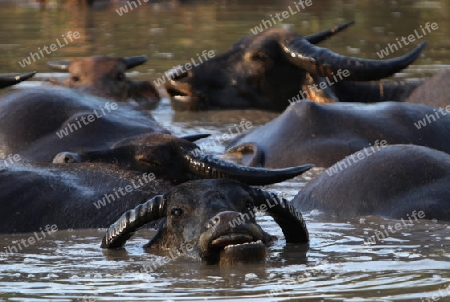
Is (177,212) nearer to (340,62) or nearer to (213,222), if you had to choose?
(213,222)

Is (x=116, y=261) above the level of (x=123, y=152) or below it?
below

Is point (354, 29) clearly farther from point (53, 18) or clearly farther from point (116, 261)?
point (116, 261)

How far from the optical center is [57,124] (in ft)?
38.3

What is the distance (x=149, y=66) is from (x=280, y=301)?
14.1 metres

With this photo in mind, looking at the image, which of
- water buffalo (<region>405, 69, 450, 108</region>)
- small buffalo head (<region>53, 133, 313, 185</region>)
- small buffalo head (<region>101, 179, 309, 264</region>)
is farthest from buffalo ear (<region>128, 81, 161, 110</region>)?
small buffalo head (<region>101, 179, 309, 264</region>)

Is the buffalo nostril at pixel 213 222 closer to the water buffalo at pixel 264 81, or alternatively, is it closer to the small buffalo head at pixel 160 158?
the small buffalo head at pixel 160 158

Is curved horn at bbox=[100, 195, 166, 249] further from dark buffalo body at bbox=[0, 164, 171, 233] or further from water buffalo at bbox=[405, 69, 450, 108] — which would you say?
water buffalo at bbox=[405, 69, 450, 108]

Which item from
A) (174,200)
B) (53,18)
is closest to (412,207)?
(174,200)

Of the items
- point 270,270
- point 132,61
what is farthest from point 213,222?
point 132,61

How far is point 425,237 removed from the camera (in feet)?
25.5

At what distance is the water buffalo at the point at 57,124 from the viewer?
11375mm

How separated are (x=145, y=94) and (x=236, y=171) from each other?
311 inches

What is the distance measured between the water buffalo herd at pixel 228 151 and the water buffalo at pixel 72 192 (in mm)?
10

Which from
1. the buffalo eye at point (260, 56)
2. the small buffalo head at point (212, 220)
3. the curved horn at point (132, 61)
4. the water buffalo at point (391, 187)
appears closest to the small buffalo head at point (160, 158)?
the water buffalo at point (391, 187)
